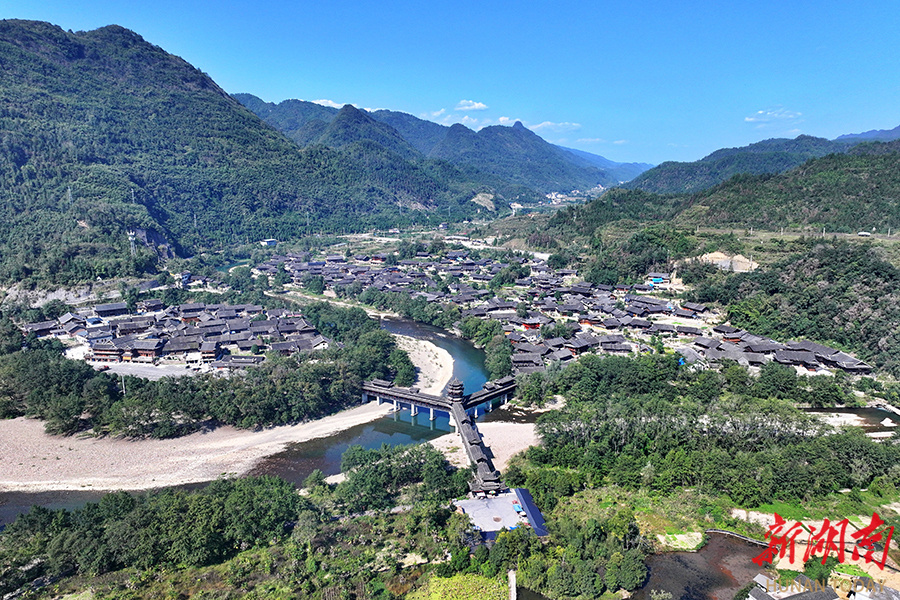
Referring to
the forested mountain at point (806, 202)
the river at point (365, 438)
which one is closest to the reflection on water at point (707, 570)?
the river at point (365, 438)

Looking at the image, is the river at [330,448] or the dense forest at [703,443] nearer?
the dense forest at [703,443]

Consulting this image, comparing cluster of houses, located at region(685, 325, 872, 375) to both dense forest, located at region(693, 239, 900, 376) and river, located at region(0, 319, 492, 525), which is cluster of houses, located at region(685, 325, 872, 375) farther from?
river, located at region(0, 319, 492, 525)

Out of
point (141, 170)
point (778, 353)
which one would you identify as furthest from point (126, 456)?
point (141, 170)

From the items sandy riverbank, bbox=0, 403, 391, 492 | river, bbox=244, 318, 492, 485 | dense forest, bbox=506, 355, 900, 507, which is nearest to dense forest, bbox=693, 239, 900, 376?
dense forest, bbox=506, 355, 900, 507

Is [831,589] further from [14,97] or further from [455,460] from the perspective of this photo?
[14,97]

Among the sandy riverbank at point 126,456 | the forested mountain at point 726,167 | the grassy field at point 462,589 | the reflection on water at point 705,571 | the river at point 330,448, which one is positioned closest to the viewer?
the grassy field at point 462,589

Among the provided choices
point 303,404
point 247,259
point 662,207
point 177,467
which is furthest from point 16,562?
point 662,207

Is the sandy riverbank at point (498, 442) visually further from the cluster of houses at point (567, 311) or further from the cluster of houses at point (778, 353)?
the cluster of houses at point (778, 353)
